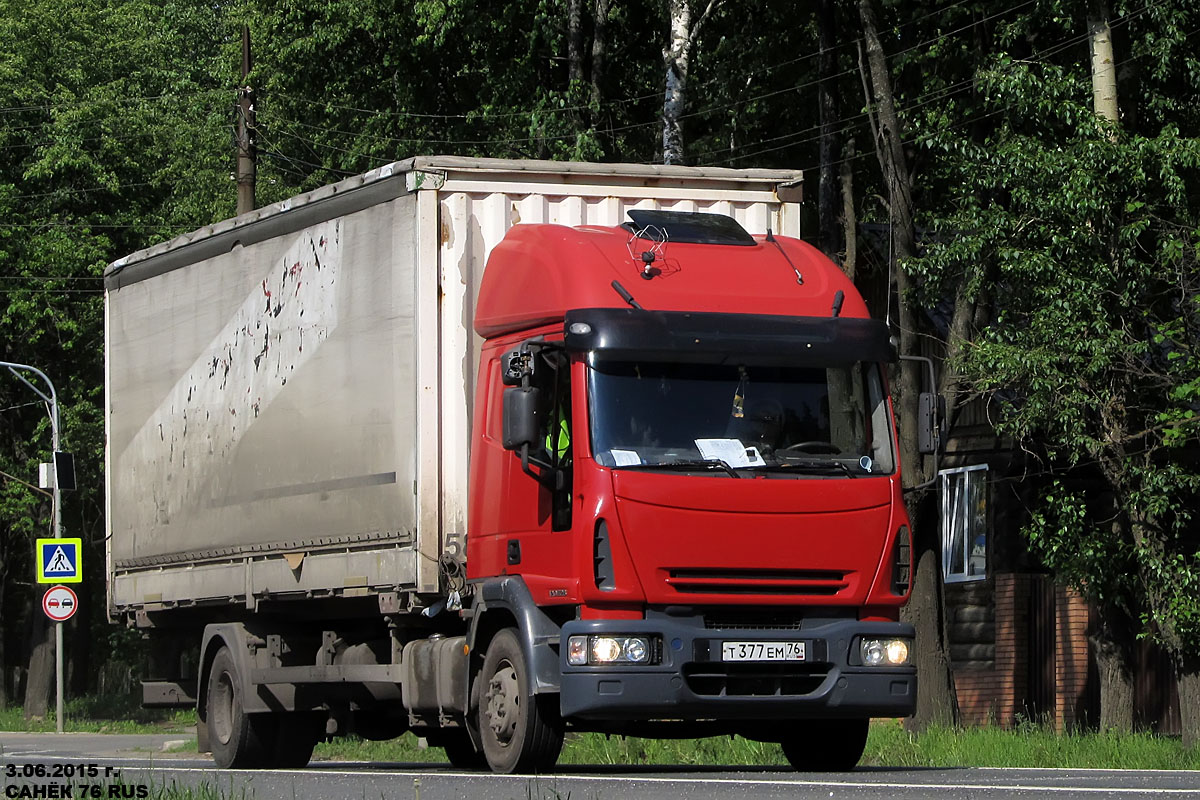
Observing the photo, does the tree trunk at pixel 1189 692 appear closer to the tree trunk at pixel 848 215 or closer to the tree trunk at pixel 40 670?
the tree trunk at pixel 848 215

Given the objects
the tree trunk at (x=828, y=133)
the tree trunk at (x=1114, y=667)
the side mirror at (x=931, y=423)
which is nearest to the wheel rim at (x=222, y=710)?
the side mirror at (x=931, y=423)

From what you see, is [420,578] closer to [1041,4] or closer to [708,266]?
[708,266]

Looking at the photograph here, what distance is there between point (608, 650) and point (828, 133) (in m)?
18.2

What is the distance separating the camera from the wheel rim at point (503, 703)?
1235 centimetres

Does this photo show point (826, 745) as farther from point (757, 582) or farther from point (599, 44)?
point (599, 44)

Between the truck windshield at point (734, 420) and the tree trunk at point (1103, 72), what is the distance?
33.6 feet

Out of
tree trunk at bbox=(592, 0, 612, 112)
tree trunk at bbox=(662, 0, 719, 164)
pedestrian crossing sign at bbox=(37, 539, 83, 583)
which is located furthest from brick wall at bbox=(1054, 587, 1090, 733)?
pedestrian crossing sign at bbox=(37, 539, 83, 583)

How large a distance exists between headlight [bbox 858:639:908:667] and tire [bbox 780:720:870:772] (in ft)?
3.99

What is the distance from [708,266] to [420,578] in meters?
2.64

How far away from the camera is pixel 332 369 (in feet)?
48.0

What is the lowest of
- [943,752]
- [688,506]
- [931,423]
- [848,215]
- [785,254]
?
[943,752]

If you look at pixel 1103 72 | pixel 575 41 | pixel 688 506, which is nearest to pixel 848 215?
pixel 575 41

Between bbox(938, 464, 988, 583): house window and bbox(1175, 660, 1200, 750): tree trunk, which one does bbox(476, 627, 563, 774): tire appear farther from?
bbox(938, 464, 988, 583): house window

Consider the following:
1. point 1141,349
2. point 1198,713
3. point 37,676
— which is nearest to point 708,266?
point 1141,349
